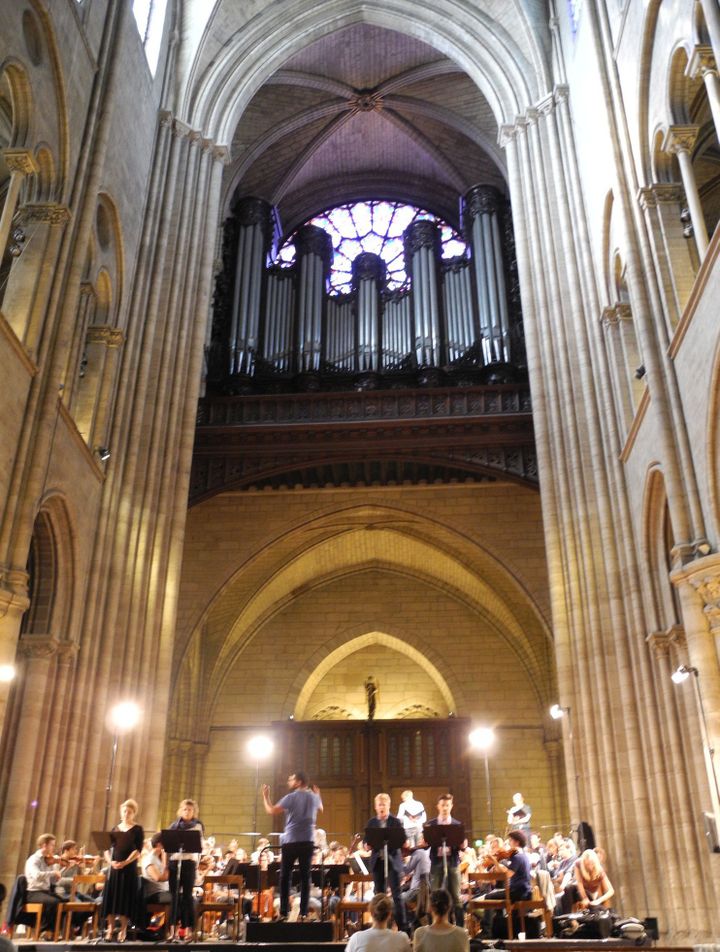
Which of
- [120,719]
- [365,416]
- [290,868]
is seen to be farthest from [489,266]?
[290,868]

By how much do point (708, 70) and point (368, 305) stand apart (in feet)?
37.6

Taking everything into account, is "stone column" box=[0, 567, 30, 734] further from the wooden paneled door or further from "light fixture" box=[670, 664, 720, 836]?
the wooden paneled door

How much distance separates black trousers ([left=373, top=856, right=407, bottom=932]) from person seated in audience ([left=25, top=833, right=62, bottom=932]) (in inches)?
104

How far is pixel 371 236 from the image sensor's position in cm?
2198

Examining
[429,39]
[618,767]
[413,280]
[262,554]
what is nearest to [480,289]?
[413,280]

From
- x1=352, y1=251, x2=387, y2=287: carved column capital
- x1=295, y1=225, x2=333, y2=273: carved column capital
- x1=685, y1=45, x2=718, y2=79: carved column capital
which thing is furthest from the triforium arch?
x1=685, y1=45, x2=718, y2=79: carved column capital

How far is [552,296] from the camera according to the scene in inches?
531

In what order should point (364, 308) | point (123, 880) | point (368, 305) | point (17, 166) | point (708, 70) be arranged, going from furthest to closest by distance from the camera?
point (368, 305) < point (364, 308) < point (17, 166) < point (708, 70) < point (123, 880)

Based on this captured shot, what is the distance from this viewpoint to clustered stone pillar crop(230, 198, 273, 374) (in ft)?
59.6

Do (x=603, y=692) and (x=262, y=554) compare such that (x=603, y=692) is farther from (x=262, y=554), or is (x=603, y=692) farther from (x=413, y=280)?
(x=413, y=280)

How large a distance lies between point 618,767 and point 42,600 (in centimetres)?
672

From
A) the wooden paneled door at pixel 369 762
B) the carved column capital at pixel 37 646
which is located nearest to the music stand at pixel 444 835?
the carved column capital at pixel 37 646

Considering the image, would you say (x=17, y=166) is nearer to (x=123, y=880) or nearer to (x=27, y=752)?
(x=27, y=752)

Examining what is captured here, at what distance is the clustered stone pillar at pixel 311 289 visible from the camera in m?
18.4
